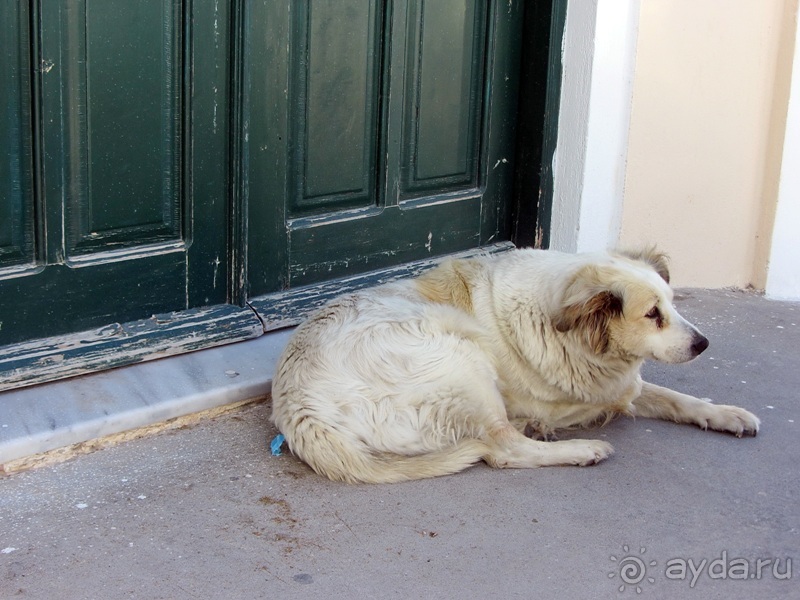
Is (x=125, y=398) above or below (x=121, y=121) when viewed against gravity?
below

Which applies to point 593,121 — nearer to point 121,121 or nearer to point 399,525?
point 121,121

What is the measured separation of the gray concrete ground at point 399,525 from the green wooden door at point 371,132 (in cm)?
95

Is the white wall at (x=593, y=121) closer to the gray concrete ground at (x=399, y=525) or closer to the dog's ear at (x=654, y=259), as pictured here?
the dog's ear at (x=654, y=259)

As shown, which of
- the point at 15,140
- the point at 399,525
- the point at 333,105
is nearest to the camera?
the point at 399,525

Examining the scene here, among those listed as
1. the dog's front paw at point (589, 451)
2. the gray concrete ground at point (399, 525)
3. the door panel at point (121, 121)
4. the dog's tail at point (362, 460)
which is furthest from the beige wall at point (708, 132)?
the door panel at point (121, 121)

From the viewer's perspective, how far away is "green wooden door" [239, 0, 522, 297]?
14.0 ft

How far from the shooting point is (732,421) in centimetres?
399

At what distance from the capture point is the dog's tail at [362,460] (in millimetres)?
3412

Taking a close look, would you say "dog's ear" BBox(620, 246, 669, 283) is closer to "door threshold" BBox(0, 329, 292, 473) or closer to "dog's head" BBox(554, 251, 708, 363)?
"dog's head" BBox(554, 251, 708, 363)

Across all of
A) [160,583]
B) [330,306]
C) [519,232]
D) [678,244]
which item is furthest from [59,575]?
[678,244]

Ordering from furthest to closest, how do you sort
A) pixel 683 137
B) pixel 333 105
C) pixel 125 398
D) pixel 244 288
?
1. pixel 683 137
2. pixel 333 105
3. pixel 244 288
4. pixel 125 398

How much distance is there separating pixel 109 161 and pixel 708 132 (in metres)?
3.30

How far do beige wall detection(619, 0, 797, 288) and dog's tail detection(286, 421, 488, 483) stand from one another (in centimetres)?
249

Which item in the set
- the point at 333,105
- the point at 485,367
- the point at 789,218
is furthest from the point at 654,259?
the point at 789,218
